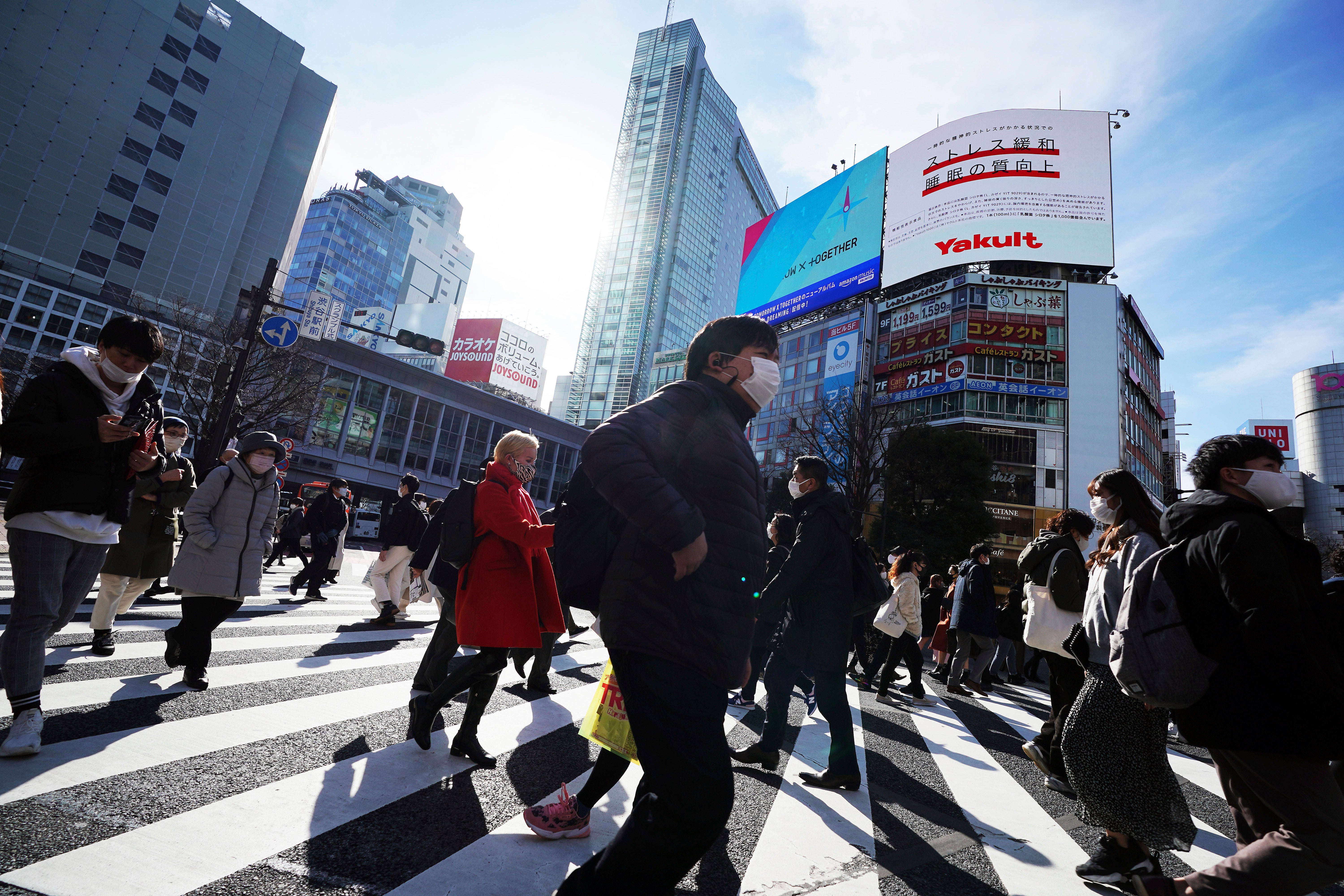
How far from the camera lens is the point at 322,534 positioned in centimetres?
890

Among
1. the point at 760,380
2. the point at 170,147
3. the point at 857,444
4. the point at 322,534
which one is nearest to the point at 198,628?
the point at 760,380

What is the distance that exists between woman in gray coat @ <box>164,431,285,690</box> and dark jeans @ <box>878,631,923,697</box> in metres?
5.94

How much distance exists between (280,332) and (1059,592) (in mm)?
12400

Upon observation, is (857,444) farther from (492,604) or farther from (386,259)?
(386,259)

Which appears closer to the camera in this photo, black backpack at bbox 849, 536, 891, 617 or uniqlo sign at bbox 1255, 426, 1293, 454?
black backpack at bbox 849, 536, 891, 617

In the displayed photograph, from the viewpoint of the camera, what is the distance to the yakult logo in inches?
1508

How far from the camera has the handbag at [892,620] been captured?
21.6 feet

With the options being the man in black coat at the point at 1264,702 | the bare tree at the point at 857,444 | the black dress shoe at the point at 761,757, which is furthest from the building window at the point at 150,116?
the man in black coat at the point at 1264,702

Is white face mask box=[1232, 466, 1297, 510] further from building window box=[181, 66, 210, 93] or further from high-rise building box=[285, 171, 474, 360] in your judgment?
high-rise building box=[285, 171, 474, 360]

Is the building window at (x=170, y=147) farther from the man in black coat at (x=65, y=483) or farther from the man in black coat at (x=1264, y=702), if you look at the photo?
the man in black coat at (x=1264, y=702)

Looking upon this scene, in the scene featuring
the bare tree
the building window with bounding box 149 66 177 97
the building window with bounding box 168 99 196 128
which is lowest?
the bare tree

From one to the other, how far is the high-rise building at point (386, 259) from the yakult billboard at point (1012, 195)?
148 ft

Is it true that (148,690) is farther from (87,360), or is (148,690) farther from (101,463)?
(87,360)

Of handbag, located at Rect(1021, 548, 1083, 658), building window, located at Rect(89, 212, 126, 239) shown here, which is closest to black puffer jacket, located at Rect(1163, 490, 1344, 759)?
handbag, located at Rect(1021, 548, 1083, 658)
